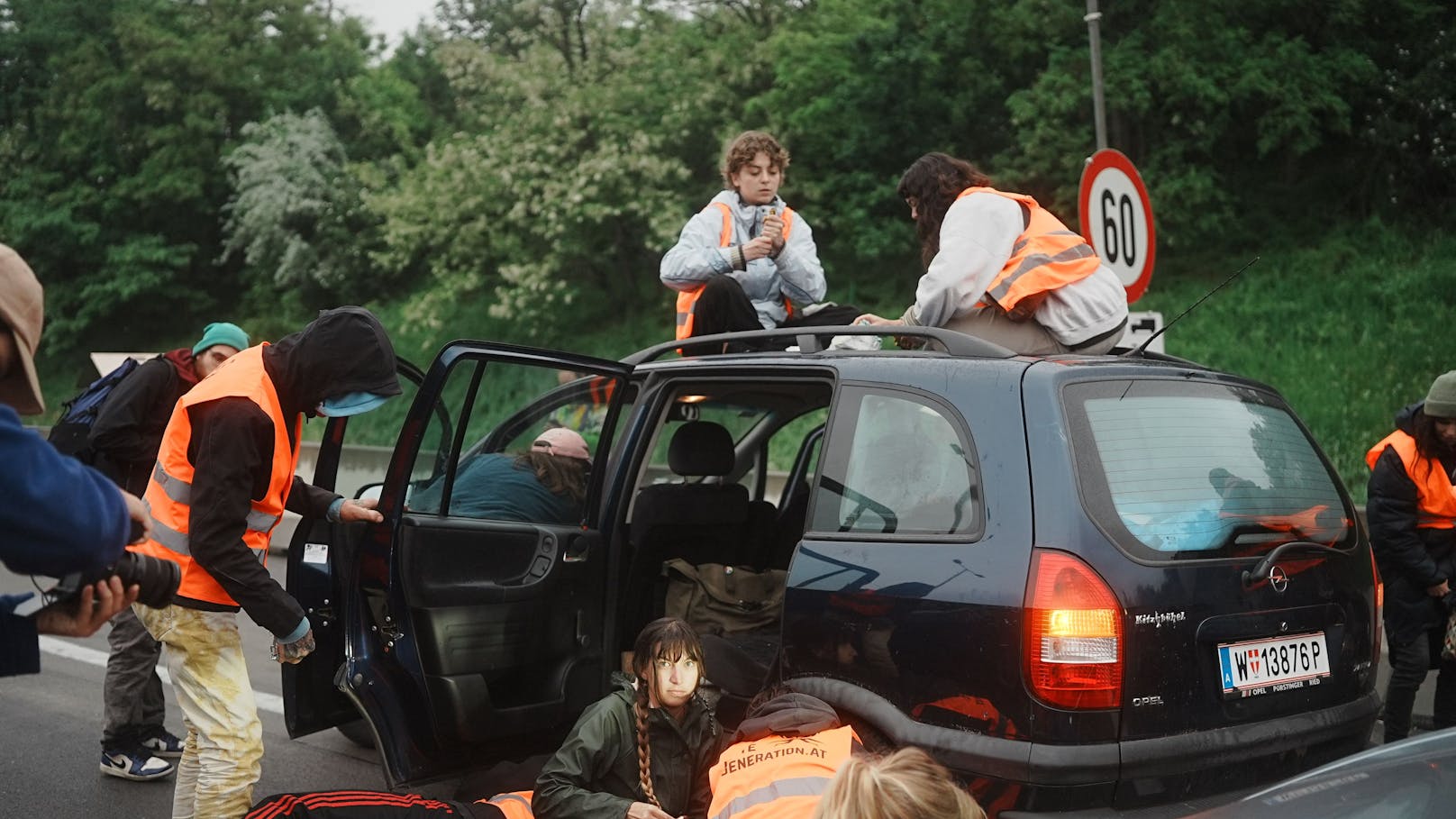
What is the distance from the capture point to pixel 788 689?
3.68 metres

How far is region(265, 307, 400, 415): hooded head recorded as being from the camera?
3.92 m

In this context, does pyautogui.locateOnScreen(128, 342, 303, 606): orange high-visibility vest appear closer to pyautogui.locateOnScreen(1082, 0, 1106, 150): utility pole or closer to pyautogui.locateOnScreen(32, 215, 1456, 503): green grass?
pyautogui.locateOnScreen(1082, 0, 1106, 150): utility pole

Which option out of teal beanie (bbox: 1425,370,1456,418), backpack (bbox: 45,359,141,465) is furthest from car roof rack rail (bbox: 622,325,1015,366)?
backpack (bbox: 45,359,141,465)

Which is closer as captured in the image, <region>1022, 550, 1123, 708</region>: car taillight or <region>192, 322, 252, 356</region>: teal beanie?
<region>1022, 550, 1123, 708</region>: car taillight

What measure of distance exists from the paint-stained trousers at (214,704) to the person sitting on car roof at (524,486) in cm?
85

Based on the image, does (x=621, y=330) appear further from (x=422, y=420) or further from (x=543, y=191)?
(x=422, y=420)

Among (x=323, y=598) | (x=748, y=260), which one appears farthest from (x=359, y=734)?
(x=748, y=260)

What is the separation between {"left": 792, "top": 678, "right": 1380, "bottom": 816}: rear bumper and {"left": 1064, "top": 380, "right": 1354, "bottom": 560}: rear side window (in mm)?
476

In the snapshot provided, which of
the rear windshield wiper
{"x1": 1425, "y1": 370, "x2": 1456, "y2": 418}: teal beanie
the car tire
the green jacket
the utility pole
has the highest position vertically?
the utility pole

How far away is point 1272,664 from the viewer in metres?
3.50

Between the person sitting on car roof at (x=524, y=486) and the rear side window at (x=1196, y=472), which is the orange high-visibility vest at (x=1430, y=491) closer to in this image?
the rear side window at (x=1196, y=472)

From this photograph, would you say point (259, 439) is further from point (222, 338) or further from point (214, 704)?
point (222, 338)

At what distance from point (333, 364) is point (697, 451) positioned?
1640 mm

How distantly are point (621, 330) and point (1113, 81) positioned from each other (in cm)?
969
